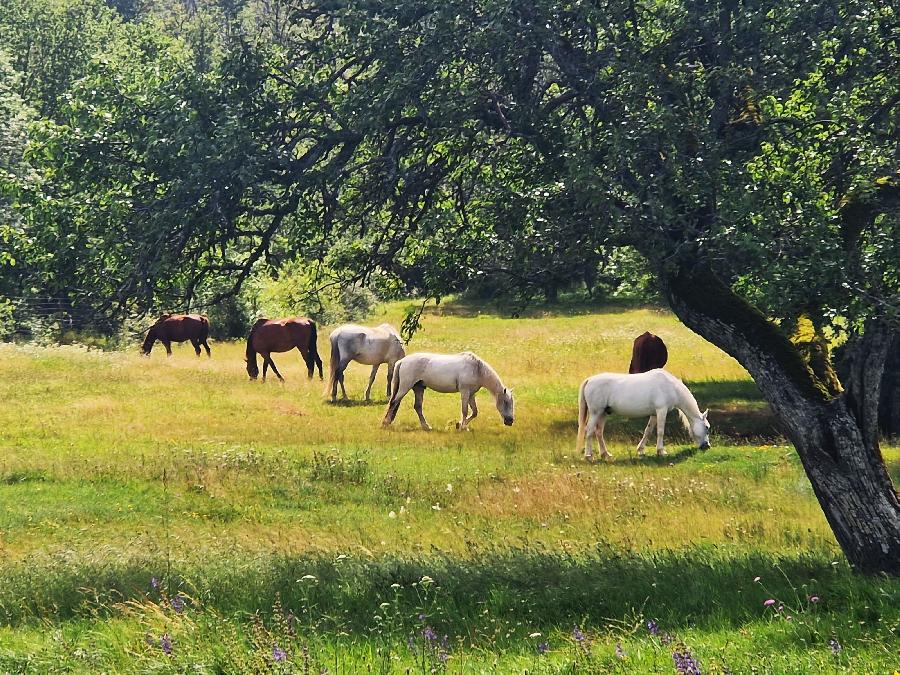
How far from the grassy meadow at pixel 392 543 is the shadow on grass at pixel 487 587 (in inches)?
1.6

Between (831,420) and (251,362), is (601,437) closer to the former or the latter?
(831,420)

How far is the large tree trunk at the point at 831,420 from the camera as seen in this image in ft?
35.9

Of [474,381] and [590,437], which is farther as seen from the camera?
[474,381]

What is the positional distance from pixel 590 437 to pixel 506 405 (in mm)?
4622

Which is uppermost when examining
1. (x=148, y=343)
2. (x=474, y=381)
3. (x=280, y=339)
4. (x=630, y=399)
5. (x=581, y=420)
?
(x=630, y=399)

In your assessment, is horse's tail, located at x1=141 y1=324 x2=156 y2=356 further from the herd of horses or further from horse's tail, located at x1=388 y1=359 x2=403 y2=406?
horse's tail, located at x1=388 y1=359 x2=403 y2=406

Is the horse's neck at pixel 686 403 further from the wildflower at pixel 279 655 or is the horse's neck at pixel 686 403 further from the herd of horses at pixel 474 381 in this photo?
the wildflower at pixel 279 655

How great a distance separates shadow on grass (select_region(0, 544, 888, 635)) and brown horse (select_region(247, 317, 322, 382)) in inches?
925

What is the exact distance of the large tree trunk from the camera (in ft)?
35.9

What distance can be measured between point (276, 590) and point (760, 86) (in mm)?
8894

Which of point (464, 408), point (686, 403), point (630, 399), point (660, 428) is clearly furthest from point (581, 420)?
point (464, 408)

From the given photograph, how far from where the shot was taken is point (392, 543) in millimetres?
14320

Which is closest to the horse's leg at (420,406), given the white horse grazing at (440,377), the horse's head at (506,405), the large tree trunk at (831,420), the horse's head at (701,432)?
the white horse grazing at (440,377)

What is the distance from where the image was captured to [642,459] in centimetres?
2248
